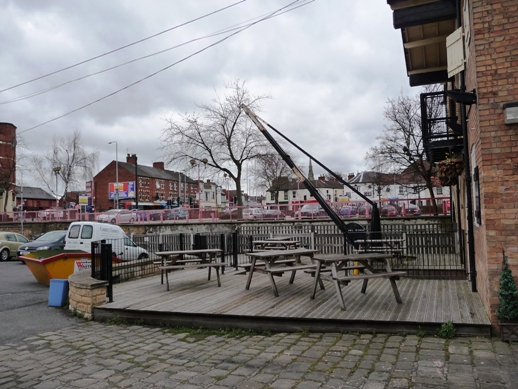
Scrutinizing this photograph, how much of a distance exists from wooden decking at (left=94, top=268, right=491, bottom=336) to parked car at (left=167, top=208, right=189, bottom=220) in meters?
21.6

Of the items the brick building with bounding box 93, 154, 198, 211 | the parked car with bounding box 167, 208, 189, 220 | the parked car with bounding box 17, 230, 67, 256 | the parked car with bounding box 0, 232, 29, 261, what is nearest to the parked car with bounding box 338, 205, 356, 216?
the parked car with bounding box 167, 208, 189, 220

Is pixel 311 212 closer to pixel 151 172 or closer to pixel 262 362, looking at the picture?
pixel 262 362

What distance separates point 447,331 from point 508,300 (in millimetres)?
798

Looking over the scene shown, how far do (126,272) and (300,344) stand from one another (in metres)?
6.52

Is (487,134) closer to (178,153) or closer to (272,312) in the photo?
(272,312)

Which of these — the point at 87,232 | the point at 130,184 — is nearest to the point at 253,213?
the point at 87,232

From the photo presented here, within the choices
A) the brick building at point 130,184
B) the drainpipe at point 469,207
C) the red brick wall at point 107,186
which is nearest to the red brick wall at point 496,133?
the drainpipe at point 469,207

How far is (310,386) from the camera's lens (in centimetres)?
394

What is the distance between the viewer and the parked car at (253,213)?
96.7 feet

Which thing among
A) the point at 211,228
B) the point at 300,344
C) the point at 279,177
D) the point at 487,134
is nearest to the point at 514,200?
the point at 487,134

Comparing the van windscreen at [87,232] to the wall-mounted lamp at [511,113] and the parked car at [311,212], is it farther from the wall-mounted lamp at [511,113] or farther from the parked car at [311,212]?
the wall-mounted lamp at [511,113]

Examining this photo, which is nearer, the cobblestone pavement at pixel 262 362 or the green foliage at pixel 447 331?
the cobblestone pavement at pixel 262 362

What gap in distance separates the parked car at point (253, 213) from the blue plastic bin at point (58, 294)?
68.9 feet

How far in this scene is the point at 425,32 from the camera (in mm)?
9500
